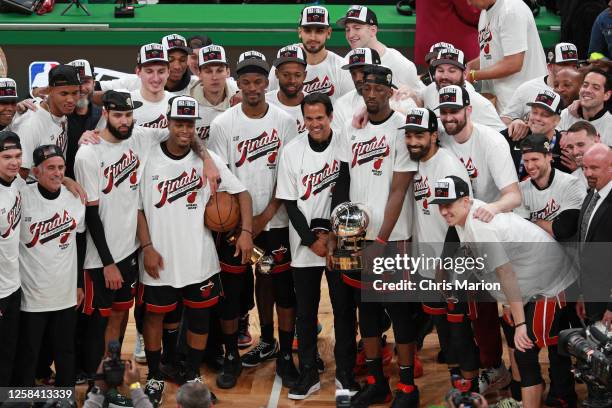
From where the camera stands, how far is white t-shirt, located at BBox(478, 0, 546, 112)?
9.44 m

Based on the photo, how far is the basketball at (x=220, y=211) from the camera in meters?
8.09

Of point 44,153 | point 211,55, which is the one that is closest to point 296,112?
point 211,55

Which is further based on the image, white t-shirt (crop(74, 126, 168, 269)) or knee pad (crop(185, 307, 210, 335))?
knee pad (crop(185, 307, 210, 335))

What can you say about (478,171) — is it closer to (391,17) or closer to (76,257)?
(76,257)

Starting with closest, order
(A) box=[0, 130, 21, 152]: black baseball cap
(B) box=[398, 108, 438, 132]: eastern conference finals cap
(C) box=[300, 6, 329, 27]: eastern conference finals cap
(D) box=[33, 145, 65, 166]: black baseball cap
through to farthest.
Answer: (A) box=[0, 130, 21, 152]: black baseball cap, (D) box=[33, 145, 65, 166]: black baseball cap, (B) box=[398, 108, 438, 132]: eastern conference finals cap, (C) box=[300, 6, 329, 27]: eastern conference finals cap

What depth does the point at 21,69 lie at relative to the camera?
452 inches

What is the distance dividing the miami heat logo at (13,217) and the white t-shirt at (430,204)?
268cm

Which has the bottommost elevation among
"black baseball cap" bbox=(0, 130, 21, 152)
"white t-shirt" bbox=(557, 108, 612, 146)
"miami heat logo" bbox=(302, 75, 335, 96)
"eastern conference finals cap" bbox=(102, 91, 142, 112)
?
"black baseball cap" bbox=(0, 130, 21, 152)

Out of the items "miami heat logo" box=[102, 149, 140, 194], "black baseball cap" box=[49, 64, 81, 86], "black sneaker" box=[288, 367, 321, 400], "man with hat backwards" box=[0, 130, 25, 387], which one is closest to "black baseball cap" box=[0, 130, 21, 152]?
"man with hat backwards" box=[0, 130, 25, 387]

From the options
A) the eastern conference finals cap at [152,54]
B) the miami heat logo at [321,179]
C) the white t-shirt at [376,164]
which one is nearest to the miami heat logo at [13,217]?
the eastern conference finals cap at [152,54]

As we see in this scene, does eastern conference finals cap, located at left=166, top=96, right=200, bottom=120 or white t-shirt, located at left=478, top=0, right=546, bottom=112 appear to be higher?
white t-shirt, located at left=478, top=0, right=546, bottom=112

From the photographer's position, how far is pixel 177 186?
800 cm

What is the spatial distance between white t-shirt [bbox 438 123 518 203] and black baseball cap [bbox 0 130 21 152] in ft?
9.48

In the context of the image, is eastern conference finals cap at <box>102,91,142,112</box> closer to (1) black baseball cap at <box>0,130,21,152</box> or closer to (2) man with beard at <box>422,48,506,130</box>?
(1) black baseball cap at <box>0,130,21,152</box>
